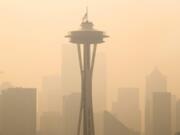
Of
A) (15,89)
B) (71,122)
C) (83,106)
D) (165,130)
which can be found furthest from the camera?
(165,130)

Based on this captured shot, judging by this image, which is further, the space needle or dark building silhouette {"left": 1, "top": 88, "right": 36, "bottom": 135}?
dark building silhouette {"left": 1, "top": 88, "right": 36, "bottom": 135}

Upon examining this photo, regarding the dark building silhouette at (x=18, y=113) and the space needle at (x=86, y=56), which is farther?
the dark building silhouette at (x=18, y=113)

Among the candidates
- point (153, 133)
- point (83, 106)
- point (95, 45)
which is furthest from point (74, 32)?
point (153, 133)

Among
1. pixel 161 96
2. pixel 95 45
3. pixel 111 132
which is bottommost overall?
pixel 111 132

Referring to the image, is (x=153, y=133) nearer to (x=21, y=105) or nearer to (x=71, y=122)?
(x=71, y=122)

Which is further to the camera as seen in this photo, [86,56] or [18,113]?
[18,113]
